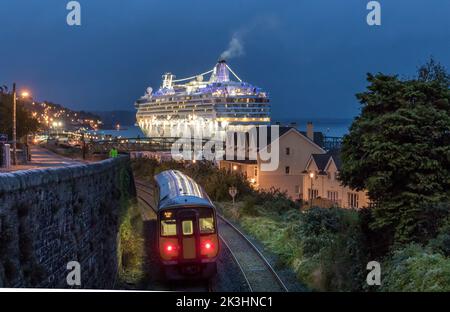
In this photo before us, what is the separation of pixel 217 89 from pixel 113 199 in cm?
9034

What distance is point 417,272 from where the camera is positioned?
10477mm

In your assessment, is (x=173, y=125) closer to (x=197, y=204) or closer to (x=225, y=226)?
(x=225, y=226)

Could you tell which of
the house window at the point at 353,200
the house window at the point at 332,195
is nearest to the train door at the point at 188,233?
the house window at the point at 353,200

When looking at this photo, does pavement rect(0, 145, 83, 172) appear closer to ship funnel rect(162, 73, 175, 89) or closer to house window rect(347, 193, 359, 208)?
house window rect(347, 193, 359, 208)

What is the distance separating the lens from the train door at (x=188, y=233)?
1543 cm

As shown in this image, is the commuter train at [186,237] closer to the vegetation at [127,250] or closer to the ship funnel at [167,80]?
the vegetation at [127,250]

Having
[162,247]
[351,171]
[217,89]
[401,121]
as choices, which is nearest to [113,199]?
[162,247]

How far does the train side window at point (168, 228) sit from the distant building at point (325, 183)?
69.3 ft

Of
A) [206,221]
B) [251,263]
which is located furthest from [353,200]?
[206,221]

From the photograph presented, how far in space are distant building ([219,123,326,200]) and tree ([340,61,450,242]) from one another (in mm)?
28912

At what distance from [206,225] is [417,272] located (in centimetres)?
666

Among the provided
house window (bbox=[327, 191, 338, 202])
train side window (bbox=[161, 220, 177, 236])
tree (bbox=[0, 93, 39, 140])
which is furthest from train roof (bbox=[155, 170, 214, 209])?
tree (bbox=[0, 93, 39, 140])

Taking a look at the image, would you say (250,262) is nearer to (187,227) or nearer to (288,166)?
(187,227)

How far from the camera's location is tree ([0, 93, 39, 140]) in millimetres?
42156
